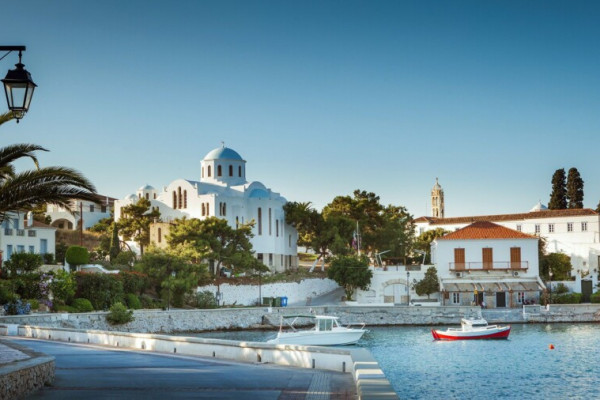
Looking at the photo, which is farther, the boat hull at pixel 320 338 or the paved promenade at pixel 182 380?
the boat hull at pixel 320 338

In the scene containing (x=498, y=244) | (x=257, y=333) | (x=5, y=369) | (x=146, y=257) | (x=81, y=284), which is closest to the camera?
(x=5, y=369)

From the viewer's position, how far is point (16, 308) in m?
40.4

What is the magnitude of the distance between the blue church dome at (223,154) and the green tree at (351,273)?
62.9 ft

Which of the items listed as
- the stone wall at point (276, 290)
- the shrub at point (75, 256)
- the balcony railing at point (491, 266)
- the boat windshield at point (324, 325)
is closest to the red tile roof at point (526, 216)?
the balcony railing at point (491, 266)

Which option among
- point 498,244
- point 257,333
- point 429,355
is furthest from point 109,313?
point 498,244

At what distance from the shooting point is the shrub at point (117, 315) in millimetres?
45312

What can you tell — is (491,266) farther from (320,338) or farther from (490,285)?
(320,338)

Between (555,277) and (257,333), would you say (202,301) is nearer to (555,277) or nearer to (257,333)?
(257,333)

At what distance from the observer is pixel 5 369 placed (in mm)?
13289

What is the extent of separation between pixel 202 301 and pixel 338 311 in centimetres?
968

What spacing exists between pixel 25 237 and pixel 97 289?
38.9ft

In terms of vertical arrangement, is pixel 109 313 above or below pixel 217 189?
below

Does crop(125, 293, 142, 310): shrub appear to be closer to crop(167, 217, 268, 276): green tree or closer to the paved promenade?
crop(167, 217, 268, 276): green tree

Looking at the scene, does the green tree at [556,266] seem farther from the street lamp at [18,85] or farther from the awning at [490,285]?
the street lamp at [18,85]
